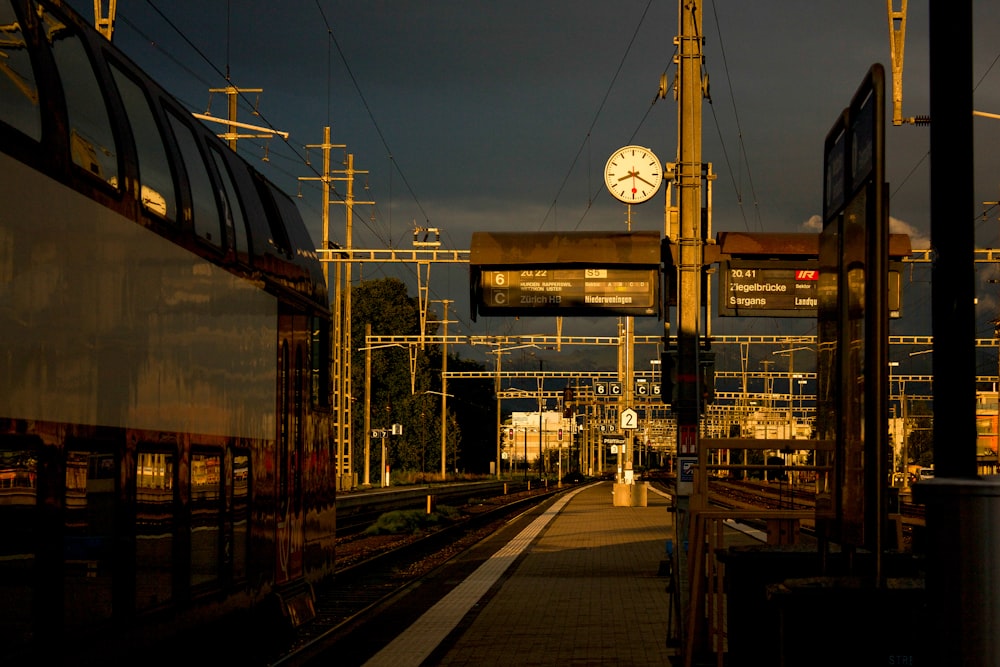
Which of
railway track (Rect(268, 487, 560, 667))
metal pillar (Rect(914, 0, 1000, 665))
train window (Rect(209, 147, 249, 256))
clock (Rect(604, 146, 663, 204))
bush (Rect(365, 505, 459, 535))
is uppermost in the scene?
clock (Rect(604, 146, 663, 204))

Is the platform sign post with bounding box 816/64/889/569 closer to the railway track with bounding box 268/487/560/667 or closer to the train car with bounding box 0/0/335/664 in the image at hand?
the train car with bounding box 0/0/335/664

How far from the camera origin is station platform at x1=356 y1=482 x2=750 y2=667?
1166cm

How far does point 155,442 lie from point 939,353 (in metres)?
4.22

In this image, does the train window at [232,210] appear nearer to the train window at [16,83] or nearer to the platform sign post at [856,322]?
the train window at [16,83]

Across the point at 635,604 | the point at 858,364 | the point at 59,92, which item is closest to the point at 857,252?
the point at 858,364

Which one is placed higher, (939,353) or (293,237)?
(293,237)

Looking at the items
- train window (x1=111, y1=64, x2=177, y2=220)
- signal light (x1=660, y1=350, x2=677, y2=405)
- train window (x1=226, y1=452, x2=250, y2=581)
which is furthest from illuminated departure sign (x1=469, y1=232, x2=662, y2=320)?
train window (x1=111, y1=64, x2=177, y2=220)

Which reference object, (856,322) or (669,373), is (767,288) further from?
(856,322)

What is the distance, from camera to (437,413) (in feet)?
311

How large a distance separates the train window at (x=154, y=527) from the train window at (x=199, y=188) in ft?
5.22

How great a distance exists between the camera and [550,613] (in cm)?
1488

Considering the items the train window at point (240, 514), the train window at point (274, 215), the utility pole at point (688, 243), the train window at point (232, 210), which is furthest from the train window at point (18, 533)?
the utility pole at point (688, 243)

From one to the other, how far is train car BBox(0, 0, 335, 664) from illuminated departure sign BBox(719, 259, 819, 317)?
10.1 metres

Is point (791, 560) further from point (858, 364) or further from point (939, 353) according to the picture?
point (939, 353)
